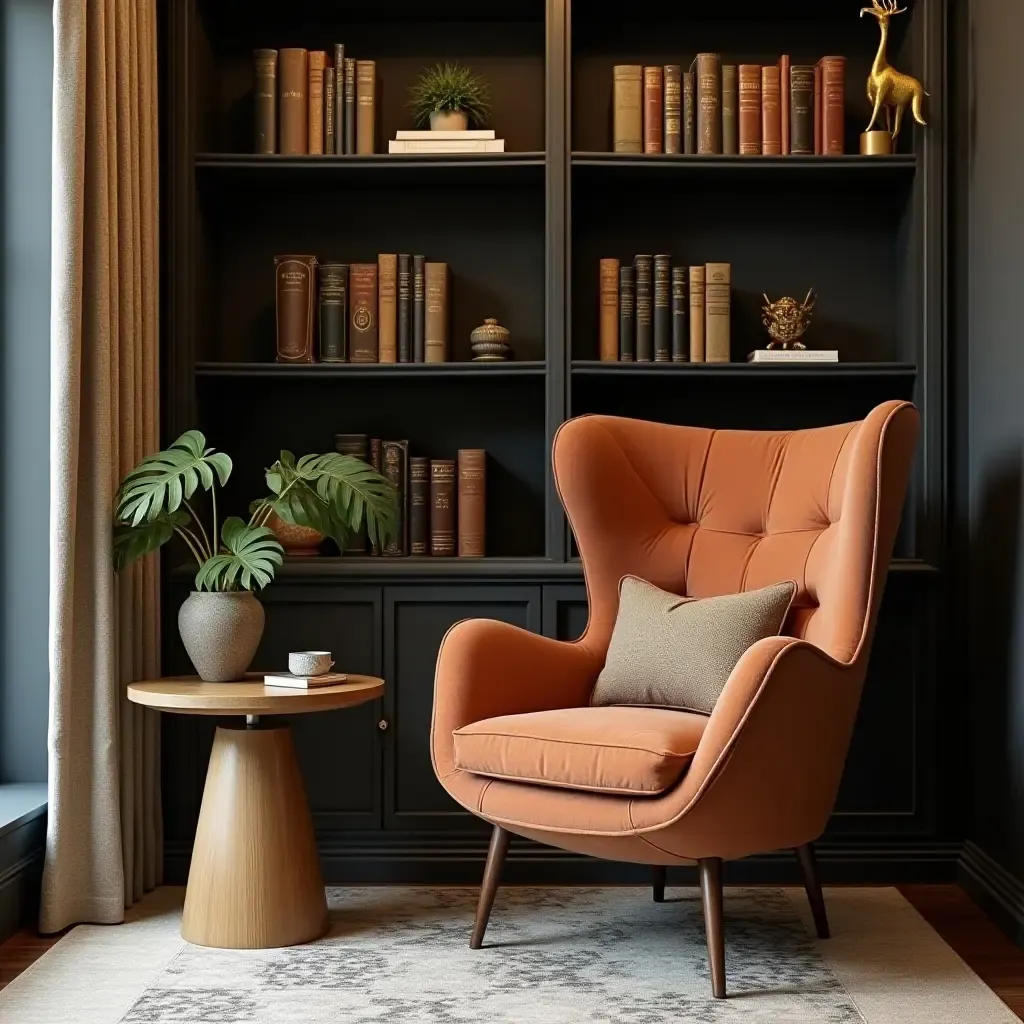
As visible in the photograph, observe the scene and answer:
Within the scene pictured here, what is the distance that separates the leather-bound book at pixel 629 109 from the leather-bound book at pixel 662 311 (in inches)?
11.7

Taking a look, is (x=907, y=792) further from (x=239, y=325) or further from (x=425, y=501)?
(x=239, y=325)

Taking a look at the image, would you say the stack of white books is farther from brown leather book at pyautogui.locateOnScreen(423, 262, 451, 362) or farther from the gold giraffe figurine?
the gold giraffe figurine

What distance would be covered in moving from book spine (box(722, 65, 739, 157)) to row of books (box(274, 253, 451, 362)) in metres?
0.79

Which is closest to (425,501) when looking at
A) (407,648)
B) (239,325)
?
(407,648)

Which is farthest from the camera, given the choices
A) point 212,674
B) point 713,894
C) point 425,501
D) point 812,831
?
point 425,501

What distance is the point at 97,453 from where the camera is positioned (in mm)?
2762

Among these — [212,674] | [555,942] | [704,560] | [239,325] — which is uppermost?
[239,325]

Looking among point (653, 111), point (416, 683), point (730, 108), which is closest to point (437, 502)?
point (416, 683)

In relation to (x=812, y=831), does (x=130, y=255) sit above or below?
above

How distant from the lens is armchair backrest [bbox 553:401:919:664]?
9.22 ft

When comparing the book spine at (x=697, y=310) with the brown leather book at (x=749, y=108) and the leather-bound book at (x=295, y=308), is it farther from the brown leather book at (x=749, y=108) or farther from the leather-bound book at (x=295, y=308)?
the leather-bound book at (x=295, y=308)

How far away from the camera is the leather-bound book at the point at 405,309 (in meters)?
3.35

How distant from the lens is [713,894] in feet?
7.71

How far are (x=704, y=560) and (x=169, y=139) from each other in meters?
1.66
